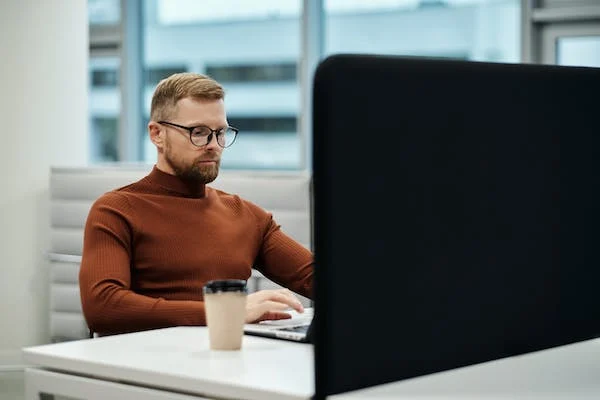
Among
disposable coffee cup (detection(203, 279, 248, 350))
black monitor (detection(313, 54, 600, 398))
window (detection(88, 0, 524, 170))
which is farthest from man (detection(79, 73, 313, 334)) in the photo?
window (detection(88, 0, 524, 170))

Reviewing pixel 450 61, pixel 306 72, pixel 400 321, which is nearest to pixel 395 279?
A: pixel 400 321

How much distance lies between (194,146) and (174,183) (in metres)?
0.10

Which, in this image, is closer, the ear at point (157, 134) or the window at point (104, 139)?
the ear at point (157, 134)

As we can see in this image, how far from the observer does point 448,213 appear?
4.62ft

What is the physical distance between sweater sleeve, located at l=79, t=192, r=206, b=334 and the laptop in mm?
167

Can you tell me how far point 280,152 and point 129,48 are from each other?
4.21 feet

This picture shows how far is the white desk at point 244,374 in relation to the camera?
4.23ft

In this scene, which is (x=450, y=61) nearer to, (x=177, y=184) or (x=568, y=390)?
(x=568, y=390)

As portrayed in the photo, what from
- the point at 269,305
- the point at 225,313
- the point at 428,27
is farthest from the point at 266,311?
the point at 428,27

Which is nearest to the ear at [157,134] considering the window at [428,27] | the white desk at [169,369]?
the white desk at [169,369]

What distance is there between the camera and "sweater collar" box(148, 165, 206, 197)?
246 cm

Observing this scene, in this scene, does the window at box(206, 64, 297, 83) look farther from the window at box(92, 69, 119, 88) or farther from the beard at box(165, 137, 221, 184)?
the beard at box(165, 137, 221, 184)

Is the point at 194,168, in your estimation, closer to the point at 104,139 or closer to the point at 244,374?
the point at 244,374

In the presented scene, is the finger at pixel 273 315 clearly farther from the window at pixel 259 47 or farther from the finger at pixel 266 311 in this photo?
the window at pixel 259 47
